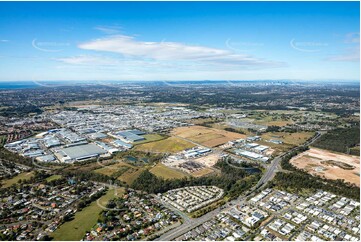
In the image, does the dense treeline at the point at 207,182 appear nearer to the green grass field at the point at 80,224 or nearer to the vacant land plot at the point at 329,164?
the green grass field at the point at 80,224

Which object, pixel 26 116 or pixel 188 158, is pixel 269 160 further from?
pixel 26 116

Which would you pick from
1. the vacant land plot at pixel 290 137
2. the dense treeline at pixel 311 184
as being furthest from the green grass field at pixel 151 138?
the dense treeline at pixel 311 184

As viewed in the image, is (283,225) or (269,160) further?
(269,160)

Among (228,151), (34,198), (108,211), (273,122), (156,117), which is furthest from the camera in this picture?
(156,117)

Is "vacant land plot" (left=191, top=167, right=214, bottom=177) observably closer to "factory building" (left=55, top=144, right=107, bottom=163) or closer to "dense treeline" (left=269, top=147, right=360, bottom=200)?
"dense treeline" (left=269, top=147, right=360, bottom=200)

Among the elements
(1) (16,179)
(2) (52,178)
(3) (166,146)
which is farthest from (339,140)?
(1) (16,179)

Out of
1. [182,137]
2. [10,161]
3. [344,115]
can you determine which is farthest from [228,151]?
[344,115]

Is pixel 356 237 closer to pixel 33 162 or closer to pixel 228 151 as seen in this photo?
pixel 228 151

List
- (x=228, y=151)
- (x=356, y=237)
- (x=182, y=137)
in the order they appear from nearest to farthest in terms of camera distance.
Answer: (x=356, y=237)
(x=228, y=151)
(x=182, y=137)
